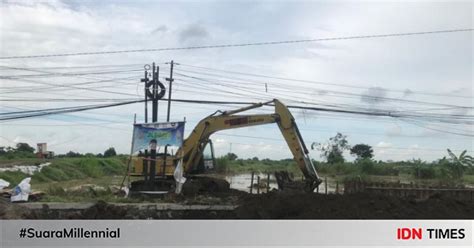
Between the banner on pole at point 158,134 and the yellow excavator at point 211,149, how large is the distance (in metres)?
0.51

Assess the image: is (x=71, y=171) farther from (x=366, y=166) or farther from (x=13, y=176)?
(x=366, y=166)

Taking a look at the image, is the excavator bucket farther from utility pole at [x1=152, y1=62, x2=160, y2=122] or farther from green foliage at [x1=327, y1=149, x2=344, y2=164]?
green foliage at [x1=327, y1=149, x2=344, y2=164]

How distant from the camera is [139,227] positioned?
36.0ft

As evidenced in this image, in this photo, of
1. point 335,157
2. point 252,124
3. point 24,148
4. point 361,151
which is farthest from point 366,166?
point 24,148

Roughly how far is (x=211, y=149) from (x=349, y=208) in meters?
8.53

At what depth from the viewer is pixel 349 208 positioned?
38.3 feet

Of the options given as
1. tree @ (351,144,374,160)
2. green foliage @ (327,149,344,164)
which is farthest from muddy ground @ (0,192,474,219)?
tree @ (351,144,374,160)

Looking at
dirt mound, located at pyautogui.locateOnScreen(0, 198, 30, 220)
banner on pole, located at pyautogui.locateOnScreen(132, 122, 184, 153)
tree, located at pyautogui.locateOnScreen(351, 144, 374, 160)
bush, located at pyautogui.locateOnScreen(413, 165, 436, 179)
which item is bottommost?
dirt mound, located at pyautogui.locateOnScreen(0, 198, 30, 220)

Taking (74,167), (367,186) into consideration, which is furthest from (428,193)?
(74,167)

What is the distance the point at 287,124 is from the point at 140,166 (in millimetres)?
5374

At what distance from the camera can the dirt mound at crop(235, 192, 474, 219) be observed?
11.4 meters

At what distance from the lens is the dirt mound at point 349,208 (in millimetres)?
11367

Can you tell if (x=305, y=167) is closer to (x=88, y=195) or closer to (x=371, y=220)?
(x=371, y=220)

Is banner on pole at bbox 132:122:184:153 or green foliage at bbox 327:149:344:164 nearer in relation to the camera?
banner on pole at bbox 132:122:184:153
